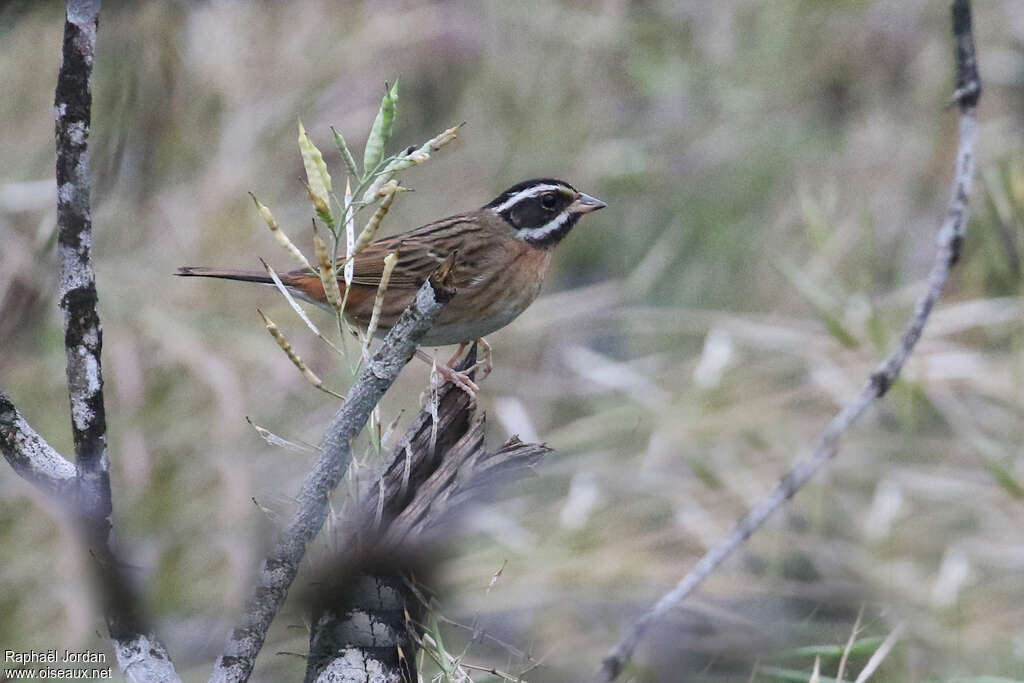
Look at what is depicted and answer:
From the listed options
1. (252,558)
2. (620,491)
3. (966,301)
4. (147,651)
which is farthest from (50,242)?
(966,301)

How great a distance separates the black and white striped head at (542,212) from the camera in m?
3.26

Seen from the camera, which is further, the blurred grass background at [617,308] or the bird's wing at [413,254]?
the blurred grass background at [617,308]

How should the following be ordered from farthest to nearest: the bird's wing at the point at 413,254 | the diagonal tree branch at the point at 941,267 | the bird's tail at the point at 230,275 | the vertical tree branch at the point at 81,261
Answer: the bird's wing at the point at 413,254 → the diagonal tree branch at the point at 941,267 → the bird's tail at the point at 230,275 → the vertical tree branch at the point at 81,261

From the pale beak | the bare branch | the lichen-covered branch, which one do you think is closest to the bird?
the pale beak

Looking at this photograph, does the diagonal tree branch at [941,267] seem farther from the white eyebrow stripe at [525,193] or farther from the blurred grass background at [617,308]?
the white eyebrow stripe at [525,193]

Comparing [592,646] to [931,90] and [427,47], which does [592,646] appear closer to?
[427,47]

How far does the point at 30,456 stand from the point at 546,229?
1.98 metres

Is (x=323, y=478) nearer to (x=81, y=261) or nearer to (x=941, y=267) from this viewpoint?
(x=81, y=261)

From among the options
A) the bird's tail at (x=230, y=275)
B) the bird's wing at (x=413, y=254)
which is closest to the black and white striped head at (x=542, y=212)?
the bird's wing at (x=413, y=254)

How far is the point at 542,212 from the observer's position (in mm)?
3291

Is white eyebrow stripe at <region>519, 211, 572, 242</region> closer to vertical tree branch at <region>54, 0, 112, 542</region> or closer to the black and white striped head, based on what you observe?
the black and white striped head

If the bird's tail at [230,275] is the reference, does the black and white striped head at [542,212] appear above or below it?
below

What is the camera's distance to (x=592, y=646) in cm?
406

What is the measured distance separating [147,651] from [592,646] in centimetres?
278
